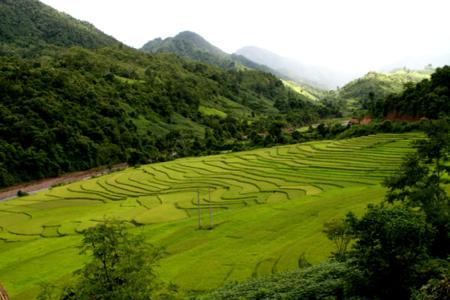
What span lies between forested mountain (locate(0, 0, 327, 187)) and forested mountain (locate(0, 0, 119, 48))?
0.99 meters

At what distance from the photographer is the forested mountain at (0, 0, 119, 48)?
159m

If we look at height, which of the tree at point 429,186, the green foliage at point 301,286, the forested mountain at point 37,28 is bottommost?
the green foliage at point 301,286

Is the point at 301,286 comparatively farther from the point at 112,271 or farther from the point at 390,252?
the point at 112,271

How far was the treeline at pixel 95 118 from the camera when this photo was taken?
226ft

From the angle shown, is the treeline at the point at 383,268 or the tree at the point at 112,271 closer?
the treeline at the point at 383,268

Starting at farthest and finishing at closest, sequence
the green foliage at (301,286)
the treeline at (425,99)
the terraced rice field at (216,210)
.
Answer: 1. the treeline at (425,99)
2. the terraced rice field at (216,210)
3. the green foliage at (301,286)

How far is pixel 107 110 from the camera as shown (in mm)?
90188

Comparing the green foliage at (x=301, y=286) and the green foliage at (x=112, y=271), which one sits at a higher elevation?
the green foliage at (x=112, y=271)

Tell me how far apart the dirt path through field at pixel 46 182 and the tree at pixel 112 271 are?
51682 mm

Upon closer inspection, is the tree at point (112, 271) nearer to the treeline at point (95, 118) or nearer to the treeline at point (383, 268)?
the treeline at point (383, 268)

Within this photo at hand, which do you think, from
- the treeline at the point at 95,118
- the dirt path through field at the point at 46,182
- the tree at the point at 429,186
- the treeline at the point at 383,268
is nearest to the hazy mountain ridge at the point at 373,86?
the treeline at the point at 95,118

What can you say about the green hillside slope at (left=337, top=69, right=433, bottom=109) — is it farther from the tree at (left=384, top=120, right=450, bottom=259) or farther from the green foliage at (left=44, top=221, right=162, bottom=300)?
the green foliage at (left=44, top=221, right=162, bottom=300)

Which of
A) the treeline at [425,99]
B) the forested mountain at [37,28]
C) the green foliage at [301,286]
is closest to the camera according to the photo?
the green foliage at [301,286]

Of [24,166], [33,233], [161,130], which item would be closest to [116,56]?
→ [161,130]
